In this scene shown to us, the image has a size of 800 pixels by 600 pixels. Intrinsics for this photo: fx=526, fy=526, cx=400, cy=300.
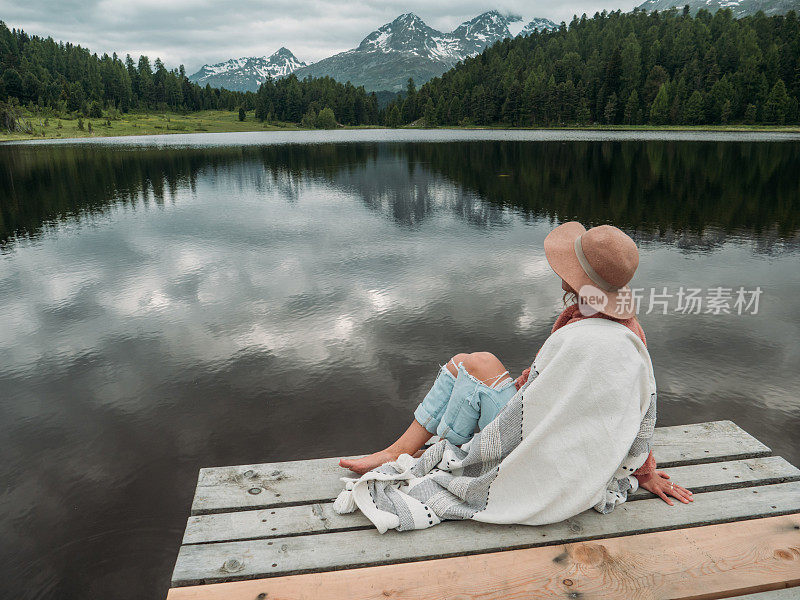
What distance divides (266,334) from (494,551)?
A: 27.2ft

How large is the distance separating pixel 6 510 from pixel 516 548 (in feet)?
19.4

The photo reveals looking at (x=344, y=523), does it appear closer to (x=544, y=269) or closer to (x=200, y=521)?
(x=200, y=521)

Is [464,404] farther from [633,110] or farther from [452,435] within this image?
[633,110]

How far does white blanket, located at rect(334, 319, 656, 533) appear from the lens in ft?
12.2

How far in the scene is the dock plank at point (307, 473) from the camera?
439cm

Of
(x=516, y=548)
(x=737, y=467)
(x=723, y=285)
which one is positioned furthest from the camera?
(x=723, y=285)

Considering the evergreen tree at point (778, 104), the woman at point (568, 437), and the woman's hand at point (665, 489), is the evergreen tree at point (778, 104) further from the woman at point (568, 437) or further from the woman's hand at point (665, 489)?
the woman at point (568, 437)

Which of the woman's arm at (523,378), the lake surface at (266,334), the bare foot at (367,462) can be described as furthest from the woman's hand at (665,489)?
the lake surface at (266,334)

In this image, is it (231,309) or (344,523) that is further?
(231,309)

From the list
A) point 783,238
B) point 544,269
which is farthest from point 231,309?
point 783,238

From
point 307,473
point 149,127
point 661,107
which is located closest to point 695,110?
point 661,107

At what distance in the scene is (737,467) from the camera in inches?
191

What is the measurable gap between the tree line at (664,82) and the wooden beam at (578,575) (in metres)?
156

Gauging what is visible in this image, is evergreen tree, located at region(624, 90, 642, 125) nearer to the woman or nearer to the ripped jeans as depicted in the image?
the ripped jeans
